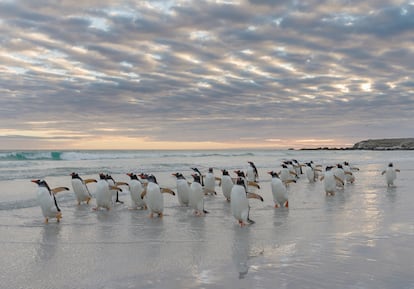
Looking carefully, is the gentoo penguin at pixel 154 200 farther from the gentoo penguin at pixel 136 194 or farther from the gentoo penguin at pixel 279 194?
the gentoo penguin at pixel 279 194

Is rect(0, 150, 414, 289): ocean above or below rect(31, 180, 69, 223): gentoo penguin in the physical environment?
below

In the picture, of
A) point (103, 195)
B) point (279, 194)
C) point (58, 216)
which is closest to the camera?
point (58, 216)

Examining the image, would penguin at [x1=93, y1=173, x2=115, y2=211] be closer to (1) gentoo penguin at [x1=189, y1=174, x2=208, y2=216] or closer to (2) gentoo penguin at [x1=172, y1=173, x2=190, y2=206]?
(2) gentoo penguin at [x1=172, y1=173, x2=190, y2=206]

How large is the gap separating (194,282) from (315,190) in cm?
1042

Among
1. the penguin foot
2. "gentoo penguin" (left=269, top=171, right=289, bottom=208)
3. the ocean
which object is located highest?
"gentoo penguin" (left=269, top=171, right=289, bottom=208)

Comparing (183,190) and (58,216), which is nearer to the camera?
(58,216)

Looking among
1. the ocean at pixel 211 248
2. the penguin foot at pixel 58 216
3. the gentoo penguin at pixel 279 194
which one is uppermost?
the gentoo penguin at pixel 279 194

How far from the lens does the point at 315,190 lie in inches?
572

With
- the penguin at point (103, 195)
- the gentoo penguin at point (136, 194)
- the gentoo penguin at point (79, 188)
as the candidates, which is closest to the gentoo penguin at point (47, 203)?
the penguin at point (103, 195)

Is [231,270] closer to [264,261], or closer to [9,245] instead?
[264,261]

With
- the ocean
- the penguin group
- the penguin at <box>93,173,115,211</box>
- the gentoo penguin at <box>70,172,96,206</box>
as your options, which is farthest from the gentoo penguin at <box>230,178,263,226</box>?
the gentoo penguin at <box>70,172,96,206</box>

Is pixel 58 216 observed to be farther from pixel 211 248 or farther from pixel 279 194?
pixel 279 194

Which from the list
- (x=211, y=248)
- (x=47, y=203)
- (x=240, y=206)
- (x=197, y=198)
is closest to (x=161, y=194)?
(x=197, y=198)

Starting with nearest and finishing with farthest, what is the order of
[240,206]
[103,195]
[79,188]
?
[240,206] < [103,195] < [79,188]
